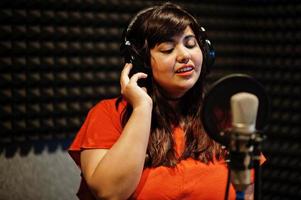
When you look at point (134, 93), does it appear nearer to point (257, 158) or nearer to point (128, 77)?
point (128, 77)

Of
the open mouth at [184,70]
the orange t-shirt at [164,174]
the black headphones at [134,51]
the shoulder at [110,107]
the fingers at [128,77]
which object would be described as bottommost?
the orange t-shirt at [164,174]

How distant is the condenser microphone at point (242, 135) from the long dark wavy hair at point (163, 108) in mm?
462

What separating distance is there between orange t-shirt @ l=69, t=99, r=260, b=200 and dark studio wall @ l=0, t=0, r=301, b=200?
0.77 meters

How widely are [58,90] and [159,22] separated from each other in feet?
3.01

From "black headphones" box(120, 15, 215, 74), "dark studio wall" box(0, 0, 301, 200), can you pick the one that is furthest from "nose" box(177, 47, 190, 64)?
"dark studio wall" box(0, 0, 301, 200)

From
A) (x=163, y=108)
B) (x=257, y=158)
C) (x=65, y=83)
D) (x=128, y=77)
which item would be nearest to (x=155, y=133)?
(x=163, y=108)

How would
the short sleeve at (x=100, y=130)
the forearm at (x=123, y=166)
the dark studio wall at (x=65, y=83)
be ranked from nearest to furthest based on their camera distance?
the forearm at (x=123, y=166) < the short sleeve at (x=100, y=130) < the dark studio wall at (x=65, y=83)

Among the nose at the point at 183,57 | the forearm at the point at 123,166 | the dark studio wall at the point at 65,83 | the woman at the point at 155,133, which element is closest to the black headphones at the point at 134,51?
the woman at the point at 155,133

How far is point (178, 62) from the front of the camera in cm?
119

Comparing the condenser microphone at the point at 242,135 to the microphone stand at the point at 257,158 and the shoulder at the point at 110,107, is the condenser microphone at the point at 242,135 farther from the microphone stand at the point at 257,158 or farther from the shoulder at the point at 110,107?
the shoulder at the point at 110,107

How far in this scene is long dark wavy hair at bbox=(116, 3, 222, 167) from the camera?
3.99 ft

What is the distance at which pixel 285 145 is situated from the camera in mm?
2379

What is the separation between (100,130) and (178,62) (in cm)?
30

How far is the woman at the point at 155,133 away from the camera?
3.58ft
